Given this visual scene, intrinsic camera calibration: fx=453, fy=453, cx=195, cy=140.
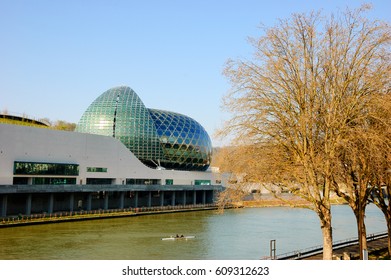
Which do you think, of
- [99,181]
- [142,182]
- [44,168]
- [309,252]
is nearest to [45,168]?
[44,168]

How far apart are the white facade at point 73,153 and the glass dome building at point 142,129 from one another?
149 inches

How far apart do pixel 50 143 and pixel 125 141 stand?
69.0ft

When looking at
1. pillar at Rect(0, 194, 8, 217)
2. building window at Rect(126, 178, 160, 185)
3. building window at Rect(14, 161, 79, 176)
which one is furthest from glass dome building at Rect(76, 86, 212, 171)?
pillar at Rect(0, 194, 8, 217)

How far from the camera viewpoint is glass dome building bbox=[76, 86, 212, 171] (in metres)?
75.1

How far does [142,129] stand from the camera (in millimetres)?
76125

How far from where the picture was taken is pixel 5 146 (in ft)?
160

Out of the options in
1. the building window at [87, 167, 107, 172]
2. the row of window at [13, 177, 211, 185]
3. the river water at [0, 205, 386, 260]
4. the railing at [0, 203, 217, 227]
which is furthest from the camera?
the building window at [87, 167, 107, 172]

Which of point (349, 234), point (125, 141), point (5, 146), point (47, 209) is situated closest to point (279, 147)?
point (349, 234)

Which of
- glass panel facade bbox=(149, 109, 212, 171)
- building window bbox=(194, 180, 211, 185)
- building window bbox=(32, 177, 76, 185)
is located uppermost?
glass panel facade bbox=(149, 109, 212, 171)

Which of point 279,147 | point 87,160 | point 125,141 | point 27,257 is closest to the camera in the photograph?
point 279,147

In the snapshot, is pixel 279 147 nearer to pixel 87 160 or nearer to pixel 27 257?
pixel 27 257

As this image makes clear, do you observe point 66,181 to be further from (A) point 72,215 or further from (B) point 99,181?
(B) point 99,181

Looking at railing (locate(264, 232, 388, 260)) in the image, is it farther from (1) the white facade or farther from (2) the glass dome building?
(2) the glass dome building

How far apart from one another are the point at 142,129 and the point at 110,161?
13.1 meters
